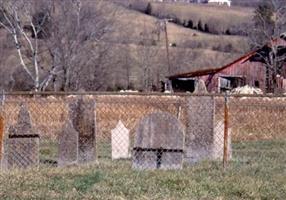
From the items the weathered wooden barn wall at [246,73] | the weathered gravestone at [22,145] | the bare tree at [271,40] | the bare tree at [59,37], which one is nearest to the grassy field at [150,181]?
the weathered gravestone at [22,145]

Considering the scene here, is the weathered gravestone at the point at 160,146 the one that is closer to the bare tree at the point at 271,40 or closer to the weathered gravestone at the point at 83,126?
the weathered gravestone at the point at 83,126

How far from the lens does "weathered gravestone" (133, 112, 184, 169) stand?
11.3 meters

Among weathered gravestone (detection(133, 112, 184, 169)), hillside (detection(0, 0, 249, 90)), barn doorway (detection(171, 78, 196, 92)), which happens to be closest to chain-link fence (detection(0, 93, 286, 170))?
weathered gravestone (detection(133, 112, 184, 169))

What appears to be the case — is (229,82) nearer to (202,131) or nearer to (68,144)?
(202,131)

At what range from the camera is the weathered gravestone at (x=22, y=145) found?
11.9m

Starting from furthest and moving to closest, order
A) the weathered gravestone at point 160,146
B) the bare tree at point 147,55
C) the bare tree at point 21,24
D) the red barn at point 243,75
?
the bare tree at point 147,55 < the red barn at point 243,75 < the bare tree at point 21,24 < the weathered gravestone at point 160,146

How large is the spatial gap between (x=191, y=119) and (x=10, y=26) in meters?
35.0

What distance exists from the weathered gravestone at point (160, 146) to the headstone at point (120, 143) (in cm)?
243

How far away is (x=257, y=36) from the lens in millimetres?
59719

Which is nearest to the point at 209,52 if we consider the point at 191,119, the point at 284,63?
the point at 284,63

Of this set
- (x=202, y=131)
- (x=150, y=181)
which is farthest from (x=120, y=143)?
(x=150, y=181)

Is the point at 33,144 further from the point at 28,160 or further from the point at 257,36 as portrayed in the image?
the point at 257,36

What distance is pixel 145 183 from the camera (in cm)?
932

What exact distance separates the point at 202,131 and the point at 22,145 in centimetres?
395
